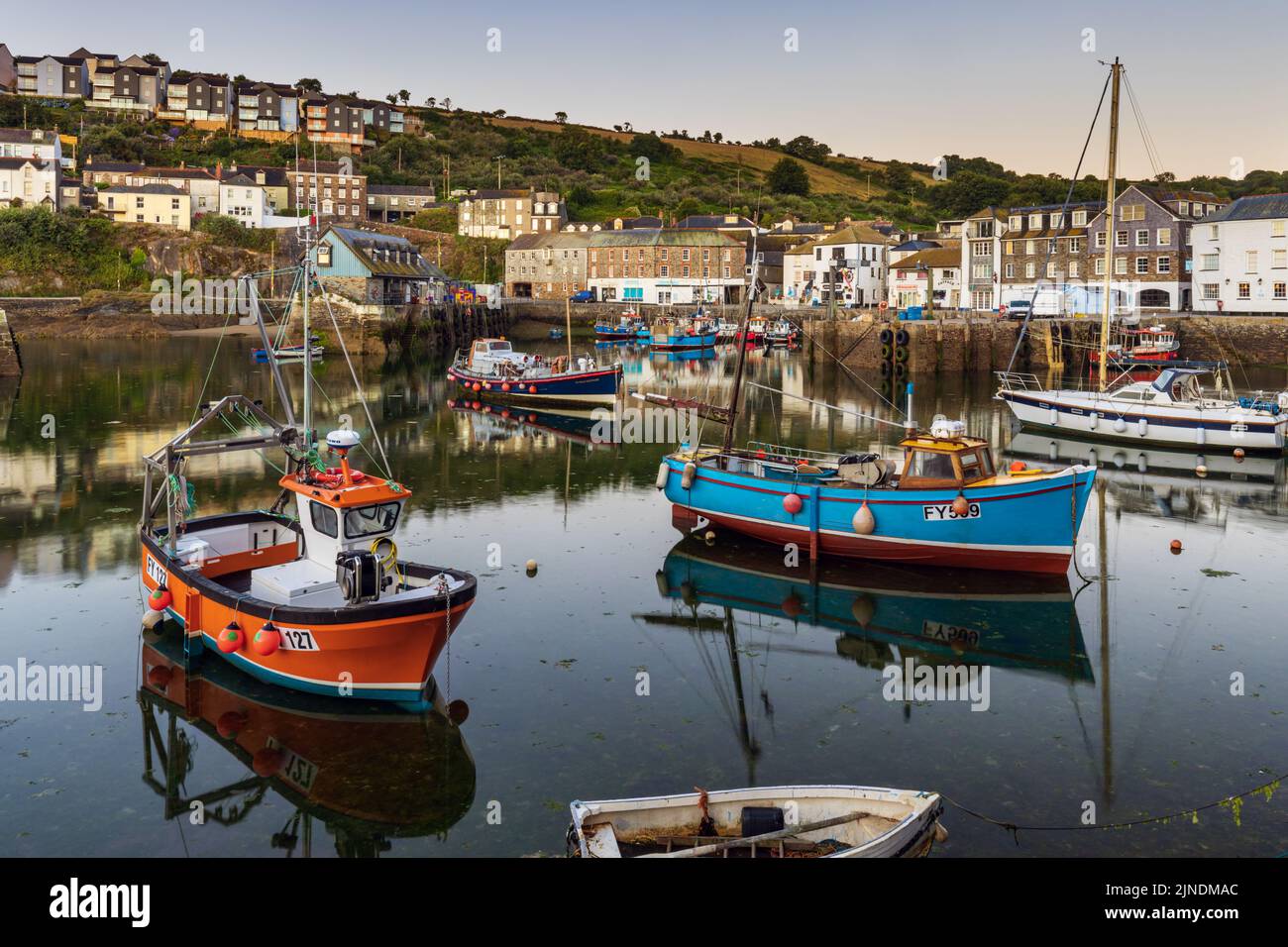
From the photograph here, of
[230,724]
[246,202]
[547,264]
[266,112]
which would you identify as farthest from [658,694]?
[266,112]

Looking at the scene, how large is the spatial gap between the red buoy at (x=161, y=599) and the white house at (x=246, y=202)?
9138 cm

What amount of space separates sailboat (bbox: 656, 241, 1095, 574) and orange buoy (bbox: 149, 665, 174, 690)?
10645 mm

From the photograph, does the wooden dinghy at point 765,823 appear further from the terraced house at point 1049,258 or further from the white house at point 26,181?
the white house at point 26,181

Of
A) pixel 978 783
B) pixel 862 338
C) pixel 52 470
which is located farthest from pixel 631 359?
pixel 978 783

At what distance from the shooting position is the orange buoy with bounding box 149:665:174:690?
13.3 m

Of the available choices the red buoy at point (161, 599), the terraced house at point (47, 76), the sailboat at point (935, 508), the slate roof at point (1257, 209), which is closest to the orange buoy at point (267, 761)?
the red buoy at point (161, 599)

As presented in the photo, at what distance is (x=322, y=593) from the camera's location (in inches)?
520

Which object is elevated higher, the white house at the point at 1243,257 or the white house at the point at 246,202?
the white house at the point at 246,202

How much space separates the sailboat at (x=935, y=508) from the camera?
696 inches

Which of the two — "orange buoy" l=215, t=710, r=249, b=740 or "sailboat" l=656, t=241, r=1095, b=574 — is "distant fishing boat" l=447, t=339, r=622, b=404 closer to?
"sailboat" l=656, t=241, r=1095, b=574

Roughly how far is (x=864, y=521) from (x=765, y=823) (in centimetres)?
1021

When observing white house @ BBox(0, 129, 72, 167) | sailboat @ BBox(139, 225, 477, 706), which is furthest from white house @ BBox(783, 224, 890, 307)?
sailboat @ BBox(139, 225, 477, 706)

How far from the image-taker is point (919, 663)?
14.4 meters
